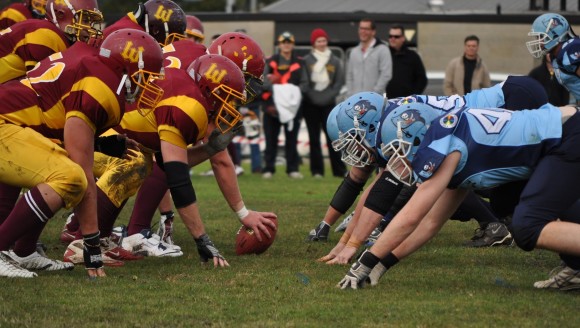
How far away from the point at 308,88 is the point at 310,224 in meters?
5.50

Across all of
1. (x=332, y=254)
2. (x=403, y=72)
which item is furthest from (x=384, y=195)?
(x=403, y=72)

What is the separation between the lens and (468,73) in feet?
48.0

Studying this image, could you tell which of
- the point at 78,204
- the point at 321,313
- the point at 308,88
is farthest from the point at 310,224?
the point at 308,88

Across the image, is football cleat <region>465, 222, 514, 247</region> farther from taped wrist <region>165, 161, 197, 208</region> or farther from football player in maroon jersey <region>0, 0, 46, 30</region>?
football player in maroon jersey <region>0, 0, 46, 30</region>

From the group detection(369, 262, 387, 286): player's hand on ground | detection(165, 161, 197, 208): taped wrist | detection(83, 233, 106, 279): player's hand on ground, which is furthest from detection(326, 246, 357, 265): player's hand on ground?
detection(83, 233, 106, 279): player's hand on ground

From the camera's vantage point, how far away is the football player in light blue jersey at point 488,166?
19.9 feet

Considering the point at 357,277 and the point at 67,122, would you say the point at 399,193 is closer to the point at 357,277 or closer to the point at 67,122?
the point at 357,277

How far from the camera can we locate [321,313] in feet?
18.7

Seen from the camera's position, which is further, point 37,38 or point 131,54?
point 37,38

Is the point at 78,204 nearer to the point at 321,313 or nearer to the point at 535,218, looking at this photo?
the point at 321,313

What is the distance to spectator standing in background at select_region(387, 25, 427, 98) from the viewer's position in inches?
577

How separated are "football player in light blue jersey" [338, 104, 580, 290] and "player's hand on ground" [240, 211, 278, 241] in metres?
1.57

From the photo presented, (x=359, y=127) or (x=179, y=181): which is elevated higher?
(x=359, y=127)

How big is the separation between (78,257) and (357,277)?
2251 millimetres
